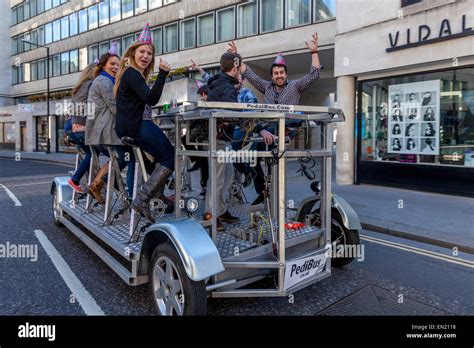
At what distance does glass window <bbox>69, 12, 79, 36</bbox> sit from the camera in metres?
29.5

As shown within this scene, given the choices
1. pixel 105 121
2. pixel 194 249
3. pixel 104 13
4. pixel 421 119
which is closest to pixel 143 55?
pixel 105 121

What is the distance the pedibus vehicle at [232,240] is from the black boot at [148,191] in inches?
3.9

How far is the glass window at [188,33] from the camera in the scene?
2069 centimetres

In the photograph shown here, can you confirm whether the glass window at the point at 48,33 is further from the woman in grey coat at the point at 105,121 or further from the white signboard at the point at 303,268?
the white signboard at the point at 303,268

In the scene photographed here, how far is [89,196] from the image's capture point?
511cm

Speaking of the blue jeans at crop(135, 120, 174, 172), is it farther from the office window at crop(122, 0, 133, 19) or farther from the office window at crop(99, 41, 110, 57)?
the office window at crop(99, 41, 110, 57)

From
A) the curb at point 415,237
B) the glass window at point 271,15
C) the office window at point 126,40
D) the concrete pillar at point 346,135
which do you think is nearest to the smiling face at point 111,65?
the curb at point 415,237

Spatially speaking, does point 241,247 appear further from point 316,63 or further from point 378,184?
point 378,184

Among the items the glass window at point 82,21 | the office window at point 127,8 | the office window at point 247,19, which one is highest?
the glass window at point 82,21

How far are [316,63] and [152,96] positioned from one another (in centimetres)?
257

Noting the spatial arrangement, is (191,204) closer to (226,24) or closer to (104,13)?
(226,24)

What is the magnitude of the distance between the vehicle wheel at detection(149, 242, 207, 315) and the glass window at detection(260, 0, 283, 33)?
50.3 feet

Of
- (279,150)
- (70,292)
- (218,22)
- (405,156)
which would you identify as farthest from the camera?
(218,22)
